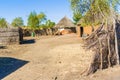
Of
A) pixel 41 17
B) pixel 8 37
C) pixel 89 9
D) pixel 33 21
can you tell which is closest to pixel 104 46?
pixel 89 9

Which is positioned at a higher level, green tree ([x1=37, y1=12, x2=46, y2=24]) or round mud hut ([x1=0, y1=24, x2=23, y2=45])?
green tree ([x1=37, y1=12, x2=46, y2=24])

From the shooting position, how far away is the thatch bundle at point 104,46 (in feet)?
44.4

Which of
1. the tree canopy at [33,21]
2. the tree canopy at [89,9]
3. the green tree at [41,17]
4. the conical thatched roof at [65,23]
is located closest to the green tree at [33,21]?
the tree canopy at [33,21]

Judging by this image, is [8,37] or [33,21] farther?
[33,21]

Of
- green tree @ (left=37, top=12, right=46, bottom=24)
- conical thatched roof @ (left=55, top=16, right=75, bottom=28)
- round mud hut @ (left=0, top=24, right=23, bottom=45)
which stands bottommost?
round mud hut @ (left=0, top=24, right=23, bottom=45)

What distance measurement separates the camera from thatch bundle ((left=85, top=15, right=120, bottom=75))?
13531 mm

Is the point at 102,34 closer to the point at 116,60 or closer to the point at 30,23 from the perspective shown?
the point at 116,60

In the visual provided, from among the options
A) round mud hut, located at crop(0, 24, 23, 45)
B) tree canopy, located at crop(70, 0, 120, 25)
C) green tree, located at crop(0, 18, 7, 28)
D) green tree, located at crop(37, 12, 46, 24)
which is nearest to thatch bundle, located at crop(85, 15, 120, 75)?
tree canopy, located at crop(70, 0, 120, 25)

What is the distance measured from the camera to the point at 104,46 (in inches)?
541

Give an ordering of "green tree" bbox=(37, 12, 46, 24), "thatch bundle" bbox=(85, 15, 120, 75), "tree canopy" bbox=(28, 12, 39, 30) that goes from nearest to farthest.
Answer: "thatch bundle" bbox=(85, 15, 120, 75) < "tree canopy" bbox=(28, 12, 39, 30) < "green tree" bbox=(37, 12, 46, 24)

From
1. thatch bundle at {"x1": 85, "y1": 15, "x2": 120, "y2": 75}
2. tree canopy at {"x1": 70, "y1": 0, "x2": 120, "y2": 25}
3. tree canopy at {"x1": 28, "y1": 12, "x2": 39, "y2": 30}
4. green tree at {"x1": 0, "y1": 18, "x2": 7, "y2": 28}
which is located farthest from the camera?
tree canopy at {"x1": 28, "y1": 12, "x2": 39, "y2": 30}

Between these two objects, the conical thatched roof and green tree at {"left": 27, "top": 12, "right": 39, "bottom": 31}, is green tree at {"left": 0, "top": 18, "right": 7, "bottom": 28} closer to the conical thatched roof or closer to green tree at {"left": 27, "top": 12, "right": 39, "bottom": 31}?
green tree at {"left": 27, "top": 12, "right": 39, "bottom": 31}

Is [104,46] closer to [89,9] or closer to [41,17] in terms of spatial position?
[89,9]

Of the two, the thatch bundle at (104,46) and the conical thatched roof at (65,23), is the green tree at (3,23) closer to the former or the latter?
the conical thatched roof at (65,23)
